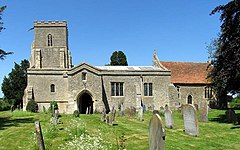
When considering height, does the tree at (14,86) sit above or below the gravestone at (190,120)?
above

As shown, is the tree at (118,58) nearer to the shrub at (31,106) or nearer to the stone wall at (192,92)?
the stone wall at (192,92)

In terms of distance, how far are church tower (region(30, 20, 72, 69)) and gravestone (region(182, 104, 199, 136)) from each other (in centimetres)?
3157

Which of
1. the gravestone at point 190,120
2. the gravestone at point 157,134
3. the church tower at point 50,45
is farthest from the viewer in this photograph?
the church tower at point 50,45

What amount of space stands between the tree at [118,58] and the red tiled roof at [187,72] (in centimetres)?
2126

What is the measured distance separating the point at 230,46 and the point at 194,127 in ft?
23.2

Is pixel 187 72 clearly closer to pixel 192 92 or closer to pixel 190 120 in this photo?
pixel 192 92

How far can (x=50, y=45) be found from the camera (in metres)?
43.0

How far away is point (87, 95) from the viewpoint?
112 feet

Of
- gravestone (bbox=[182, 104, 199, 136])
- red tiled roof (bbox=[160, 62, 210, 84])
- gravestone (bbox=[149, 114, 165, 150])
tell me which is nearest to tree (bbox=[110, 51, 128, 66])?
red tiled roof (bbox=[160, 62, 210, 84])

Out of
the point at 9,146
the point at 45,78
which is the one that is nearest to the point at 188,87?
the point at 45,78

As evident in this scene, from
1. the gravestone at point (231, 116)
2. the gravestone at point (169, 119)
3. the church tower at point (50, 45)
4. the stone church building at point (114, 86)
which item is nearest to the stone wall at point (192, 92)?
the stone church building at point (114, 86)

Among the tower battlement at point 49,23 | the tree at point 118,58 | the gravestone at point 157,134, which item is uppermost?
the tower battlement at point 49,23

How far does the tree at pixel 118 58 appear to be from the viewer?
59.6 meters

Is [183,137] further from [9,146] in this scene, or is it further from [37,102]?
[37,102]
